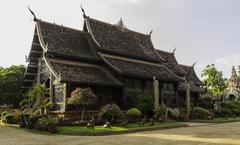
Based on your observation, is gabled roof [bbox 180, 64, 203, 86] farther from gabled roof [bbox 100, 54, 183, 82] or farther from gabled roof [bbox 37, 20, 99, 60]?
gabled roof [bbox 37, 20, 99, 60]

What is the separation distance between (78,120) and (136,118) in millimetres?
5778

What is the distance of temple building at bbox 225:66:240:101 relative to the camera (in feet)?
228

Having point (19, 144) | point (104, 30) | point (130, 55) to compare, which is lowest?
point (19, 144)

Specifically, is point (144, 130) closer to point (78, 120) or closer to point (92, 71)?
point (78, 120)

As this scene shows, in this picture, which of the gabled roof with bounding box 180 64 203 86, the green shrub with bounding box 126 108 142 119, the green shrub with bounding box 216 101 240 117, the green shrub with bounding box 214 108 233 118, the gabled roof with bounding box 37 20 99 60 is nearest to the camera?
the green shrub with bounding box 126 108 142 119

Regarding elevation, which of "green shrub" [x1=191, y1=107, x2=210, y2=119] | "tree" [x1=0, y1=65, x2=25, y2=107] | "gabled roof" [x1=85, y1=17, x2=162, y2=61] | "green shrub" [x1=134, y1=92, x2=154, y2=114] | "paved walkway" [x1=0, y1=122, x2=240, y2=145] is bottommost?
"paved walkway" [x1=0, y1=122, x2=240, y2=145]

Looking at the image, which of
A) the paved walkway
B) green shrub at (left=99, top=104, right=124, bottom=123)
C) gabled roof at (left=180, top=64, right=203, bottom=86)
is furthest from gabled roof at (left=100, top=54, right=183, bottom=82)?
the paved walkway

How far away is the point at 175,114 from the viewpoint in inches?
1326

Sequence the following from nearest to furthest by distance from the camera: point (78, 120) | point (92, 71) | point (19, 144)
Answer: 1. point (19, 144)
2. point (78, 120)
3. point (92, 71)

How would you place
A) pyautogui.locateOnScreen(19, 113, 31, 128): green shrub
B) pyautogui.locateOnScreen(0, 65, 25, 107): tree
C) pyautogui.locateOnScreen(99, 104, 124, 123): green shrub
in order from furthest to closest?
pyautogui.locateOnScreen(0, 65, 25, 107): tree
pyautogui.locateOnScreen(99, 104, 124, 123): green shrub
pyautogui.locateOnScreen(19, 113, 31, 128): green shrub

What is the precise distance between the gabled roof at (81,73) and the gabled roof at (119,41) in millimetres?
2488

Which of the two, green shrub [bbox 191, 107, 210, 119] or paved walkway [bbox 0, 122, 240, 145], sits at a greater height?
green shrub [bbox 191, 107, 210, 119]

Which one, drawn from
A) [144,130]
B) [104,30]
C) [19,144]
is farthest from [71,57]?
[19,144]

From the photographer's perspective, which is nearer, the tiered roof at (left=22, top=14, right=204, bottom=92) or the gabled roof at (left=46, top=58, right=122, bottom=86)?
the gabled roof at (left=46, top=58, right=122, bottom=86)
